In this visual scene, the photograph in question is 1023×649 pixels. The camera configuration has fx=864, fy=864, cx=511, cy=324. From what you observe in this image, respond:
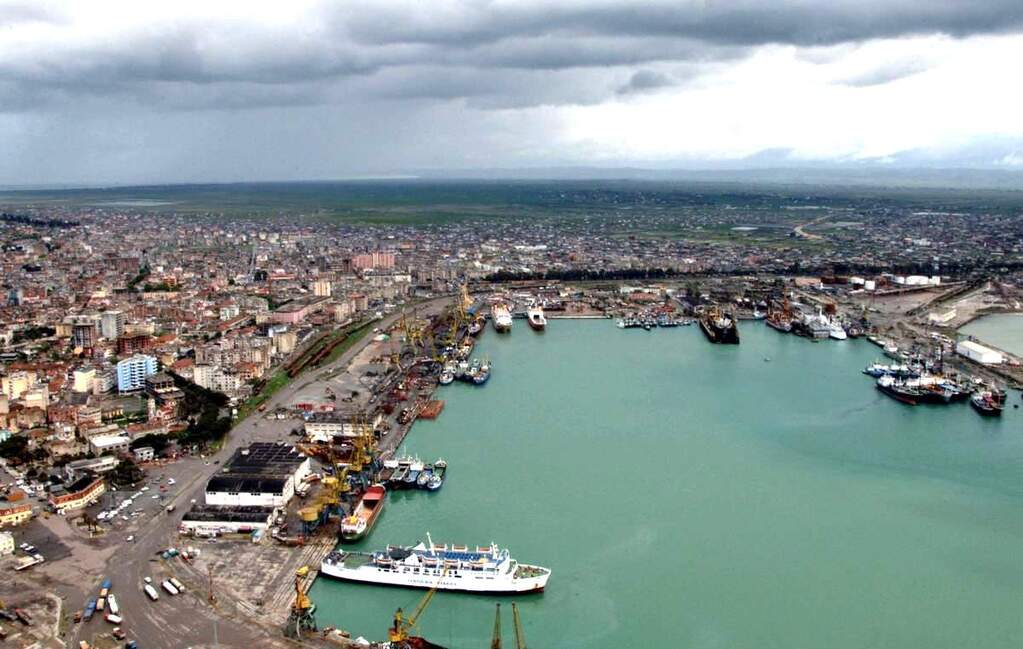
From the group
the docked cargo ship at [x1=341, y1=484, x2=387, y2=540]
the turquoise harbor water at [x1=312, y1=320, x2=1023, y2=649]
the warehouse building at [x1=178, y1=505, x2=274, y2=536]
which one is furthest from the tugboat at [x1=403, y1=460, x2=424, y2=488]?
the warehouse building at [x1=178, y1=505, x2=274, y2=536]

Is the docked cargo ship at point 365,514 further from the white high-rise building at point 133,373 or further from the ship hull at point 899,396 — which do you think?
the ship hull at point 899,396

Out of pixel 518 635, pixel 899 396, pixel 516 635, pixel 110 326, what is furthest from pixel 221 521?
pixel 110 326

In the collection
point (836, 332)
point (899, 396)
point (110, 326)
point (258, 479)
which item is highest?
point (110, 326)

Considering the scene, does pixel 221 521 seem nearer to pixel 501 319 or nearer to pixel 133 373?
pixel 133 373

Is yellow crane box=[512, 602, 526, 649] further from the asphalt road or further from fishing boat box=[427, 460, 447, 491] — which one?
fishing boat box=[427, 460, 447, 491]

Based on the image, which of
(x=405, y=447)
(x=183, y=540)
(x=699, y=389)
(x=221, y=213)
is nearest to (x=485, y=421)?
(x=405, y=447)
